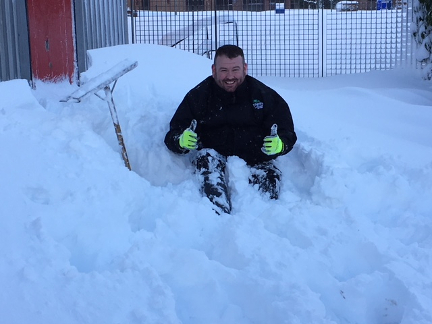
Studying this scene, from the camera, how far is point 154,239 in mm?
2902

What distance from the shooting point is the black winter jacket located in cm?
419

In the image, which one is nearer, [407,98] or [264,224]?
[264,224]

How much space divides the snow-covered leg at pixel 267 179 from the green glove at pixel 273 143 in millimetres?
189

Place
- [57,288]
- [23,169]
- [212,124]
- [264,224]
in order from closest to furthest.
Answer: [57,288] < [23,169] < [264,224] < [212,124]

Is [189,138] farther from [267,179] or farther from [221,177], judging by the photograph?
[267,179]

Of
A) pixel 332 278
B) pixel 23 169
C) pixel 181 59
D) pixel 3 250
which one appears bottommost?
pixel 332 278

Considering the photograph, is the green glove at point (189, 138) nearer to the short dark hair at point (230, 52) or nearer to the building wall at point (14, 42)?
the short dark hair at point (230, 52)

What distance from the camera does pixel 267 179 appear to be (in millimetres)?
3984

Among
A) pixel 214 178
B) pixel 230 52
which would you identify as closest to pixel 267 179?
pixel 214 178

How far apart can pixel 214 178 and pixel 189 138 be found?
336 millimetres

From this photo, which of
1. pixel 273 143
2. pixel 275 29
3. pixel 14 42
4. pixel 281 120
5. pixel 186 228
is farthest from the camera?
pixel 275 29

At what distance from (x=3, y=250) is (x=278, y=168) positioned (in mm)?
2346

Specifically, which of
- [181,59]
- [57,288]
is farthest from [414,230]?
[181,59]

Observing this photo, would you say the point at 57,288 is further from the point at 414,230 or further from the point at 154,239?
the point at 414,230
